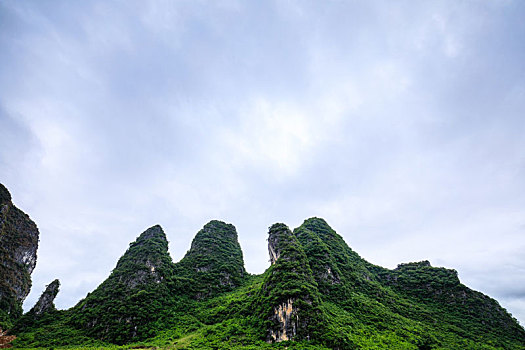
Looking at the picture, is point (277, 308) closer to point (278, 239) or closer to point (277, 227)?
point (278, 239)

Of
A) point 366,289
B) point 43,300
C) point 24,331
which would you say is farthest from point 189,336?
point 366,289

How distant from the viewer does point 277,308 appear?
1286 inches

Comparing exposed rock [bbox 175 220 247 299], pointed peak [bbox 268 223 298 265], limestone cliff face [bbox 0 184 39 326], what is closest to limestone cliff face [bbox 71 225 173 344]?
exposed rock [bbox 175 220 247 299]

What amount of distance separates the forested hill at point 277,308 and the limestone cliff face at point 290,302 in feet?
0.43

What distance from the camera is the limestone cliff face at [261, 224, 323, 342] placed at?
29.9m

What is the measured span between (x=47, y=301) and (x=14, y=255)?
93.3 ft

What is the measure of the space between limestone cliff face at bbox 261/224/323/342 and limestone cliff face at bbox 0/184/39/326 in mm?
53042

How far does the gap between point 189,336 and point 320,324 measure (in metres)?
19.1

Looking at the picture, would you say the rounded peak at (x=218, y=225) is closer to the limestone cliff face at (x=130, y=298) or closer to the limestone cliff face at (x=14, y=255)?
the limestone cliff face at (x=130, y=298)

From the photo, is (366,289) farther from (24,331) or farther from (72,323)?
(24,331)

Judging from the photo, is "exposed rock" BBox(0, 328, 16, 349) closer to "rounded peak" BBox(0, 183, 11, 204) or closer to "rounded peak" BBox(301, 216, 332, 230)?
"rounded peak" BBox(0, 183, 11, 204)

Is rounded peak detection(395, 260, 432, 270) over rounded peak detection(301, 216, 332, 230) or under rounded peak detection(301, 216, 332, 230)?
under

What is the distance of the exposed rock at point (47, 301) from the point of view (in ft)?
135

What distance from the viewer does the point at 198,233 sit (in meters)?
70.9
